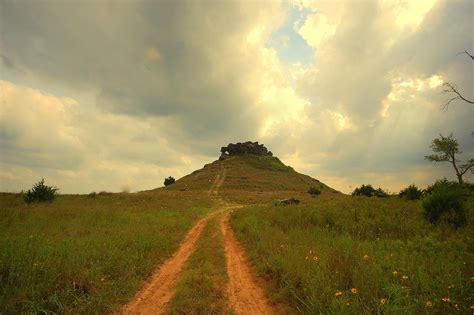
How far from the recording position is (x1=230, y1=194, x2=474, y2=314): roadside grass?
16.6 ft

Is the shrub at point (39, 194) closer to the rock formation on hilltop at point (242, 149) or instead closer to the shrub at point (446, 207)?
the shrub at point (446, 207)

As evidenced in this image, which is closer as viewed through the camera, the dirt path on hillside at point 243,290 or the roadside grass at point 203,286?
the roadside grass at point 203,286

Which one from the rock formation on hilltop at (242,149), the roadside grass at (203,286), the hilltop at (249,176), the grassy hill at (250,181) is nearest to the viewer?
the roadside grass at (203,286)

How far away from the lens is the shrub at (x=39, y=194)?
24.6 meters

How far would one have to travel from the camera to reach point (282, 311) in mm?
5926

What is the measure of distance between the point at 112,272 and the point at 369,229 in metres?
10.5

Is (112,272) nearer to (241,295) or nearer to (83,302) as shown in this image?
(83,302)

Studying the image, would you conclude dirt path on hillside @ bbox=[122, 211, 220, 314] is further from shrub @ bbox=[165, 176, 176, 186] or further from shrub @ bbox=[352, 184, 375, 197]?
shrub @ bbox=[165, 176, 176, 186]

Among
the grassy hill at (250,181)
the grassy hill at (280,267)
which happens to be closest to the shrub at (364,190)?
the grassy hill at (250,181)

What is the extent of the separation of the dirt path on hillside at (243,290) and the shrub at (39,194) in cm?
2264

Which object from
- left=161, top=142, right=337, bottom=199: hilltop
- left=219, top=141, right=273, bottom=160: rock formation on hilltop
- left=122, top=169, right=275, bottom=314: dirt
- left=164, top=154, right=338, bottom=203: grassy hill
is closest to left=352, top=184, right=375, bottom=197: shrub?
left=164, top=154, right=338, bottom=203: grassy hill

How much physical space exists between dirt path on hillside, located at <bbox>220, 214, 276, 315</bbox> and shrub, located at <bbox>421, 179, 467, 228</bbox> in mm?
9288

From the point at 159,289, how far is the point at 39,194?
24.0m

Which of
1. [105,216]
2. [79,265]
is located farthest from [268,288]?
[105,216]
